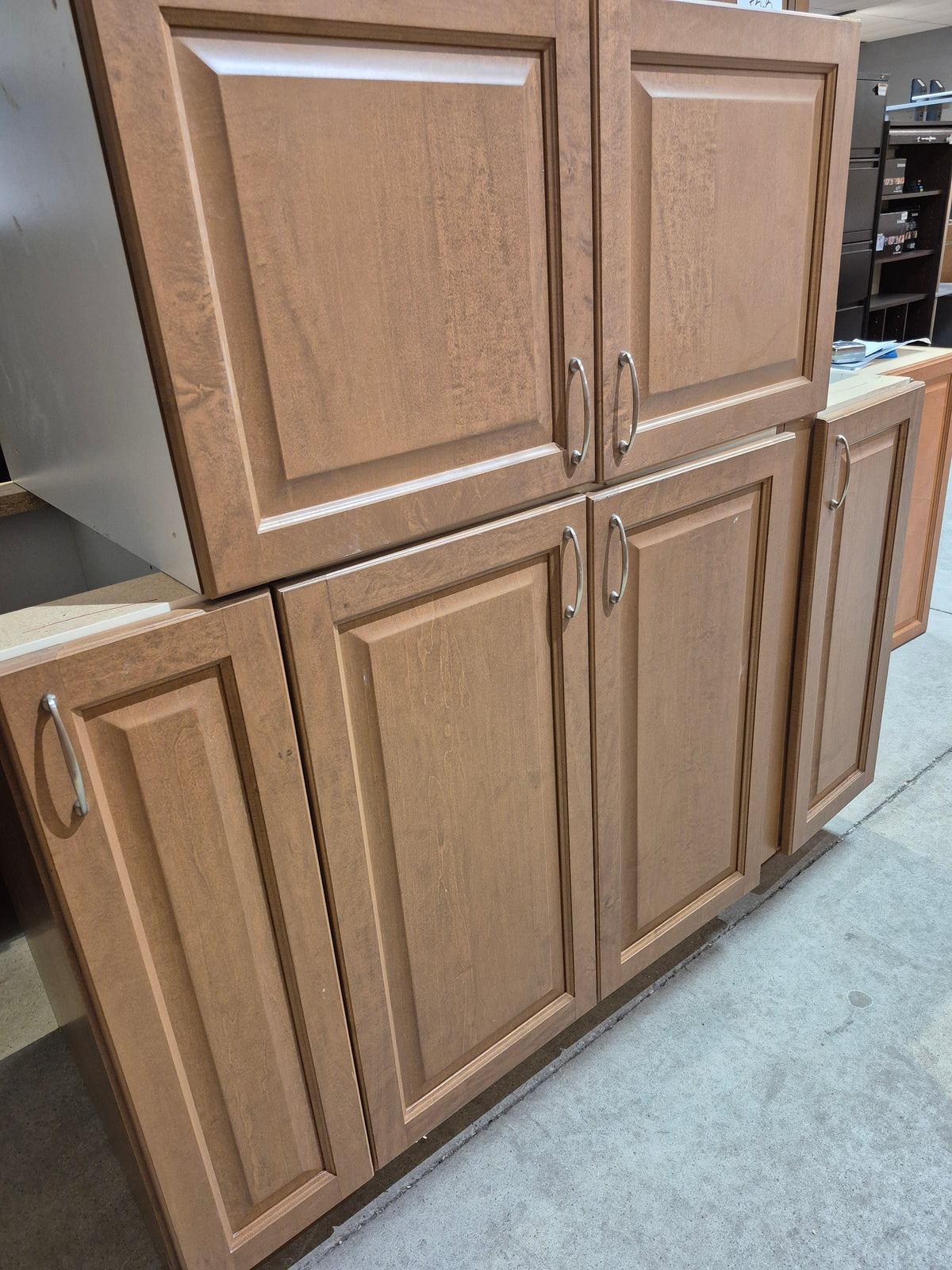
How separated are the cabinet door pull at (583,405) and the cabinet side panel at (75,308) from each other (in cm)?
50

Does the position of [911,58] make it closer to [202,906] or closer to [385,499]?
[385,499]

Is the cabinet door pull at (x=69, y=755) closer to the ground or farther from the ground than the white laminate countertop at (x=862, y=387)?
closer to the ground

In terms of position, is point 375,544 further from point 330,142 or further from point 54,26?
point 54,26

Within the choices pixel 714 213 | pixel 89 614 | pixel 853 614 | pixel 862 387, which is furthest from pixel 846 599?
pixel 89 614

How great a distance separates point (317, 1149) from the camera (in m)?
1.16

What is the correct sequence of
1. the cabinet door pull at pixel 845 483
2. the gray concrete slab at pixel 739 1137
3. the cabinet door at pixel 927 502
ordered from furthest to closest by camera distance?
the cabinet door at pixel 927 502
the cabinet door pull at pixel 845 483
the gray concrete slab at pixel 739 1137

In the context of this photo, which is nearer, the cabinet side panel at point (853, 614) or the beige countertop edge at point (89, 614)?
the beige countertop edge at point (89, 614)

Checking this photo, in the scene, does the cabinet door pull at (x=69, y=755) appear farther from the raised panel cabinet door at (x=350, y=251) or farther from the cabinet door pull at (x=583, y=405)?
the cabinet door pull at (x=583, y=405)

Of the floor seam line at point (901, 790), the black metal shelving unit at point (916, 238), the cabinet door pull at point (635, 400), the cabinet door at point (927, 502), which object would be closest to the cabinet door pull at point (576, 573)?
the cabinet door pull at point (635, 400)

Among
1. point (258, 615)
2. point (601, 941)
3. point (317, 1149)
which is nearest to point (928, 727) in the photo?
point (601, 941)

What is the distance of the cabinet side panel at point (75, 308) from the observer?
750 mm

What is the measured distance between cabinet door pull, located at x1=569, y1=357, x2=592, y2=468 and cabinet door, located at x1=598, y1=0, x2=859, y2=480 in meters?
0.03

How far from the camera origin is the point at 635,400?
1124 millimetres

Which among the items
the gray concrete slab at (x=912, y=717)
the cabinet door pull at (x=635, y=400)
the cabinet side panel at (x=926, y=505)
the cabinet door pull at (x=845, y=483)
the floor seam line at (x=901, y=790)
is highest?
the cabinet door pull at (x=635, y=400)
